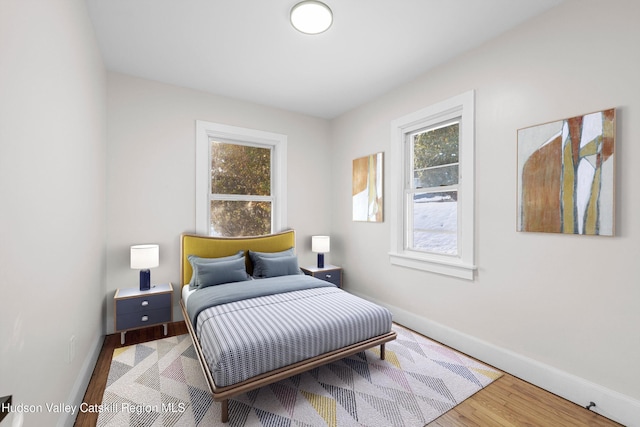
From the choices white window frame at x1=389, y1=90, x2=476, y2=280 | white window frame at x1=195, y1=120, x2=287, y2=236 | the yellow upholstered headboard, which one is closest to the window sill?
white window frame at x1=389, y1=90, x2=476, y2=280

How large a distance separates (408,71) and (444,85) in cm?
41

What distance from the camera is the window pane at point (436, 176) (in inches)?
113

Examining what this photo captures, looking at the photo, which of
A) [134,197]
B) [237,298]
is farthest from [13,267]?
[134,197]

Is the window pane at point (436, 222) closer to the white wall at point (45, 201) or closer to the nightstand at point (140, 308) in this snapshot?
the nightstand at point (140, 308)

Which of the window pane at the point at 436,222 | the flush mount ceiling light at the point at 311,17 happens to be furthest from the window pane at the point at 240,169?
the window pane at the point at 436,222

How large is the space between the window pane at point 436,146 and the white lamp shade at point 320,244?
153cm

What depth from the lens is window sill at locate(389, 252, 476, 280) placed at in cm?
262

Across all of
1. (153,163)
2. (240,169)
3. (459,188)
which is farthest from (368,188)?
(153,163)

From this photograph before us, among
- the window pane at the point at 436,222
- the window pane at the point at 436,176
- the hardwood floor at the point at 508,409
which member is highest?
the window pane at the point at 436,176

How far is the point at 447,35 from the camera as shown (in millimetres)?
2410

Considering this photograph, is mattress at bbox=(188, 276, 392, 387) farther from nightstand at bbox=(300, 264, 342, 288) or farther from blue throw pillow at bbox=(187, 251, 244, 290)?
nightstand at bbox=(300, 264, 342, 288)

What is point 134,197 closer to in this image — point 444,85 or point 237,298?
point 237,298

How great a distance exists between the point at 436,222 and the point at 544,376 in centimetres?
151

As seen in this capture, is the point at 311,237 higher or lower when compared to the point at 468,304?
higher
